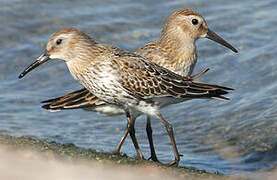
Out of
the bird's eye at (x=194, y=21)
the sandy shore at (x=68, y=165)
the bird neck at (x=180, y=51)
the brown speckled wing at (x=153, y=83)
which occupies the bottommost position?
the sandy shore at (x=68, y=165)

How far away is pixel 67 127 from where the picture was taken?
11.2 meters

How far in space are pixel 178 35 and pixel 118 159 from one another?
2.58 m

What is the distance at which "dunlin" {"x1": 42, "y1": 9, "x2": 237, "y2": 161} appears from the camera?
8.94 meters

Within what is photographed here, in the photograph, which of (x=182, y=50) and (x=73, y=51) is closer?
(x=73, y=51)

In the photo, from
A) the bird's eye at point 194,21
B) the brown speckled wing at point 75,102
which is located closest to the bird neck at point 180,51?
the bird's eye at point 194,21

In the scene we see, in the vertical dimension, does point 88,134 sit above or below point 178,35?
below

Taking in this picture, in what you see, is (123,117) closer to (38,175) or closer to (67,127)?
(67,127)

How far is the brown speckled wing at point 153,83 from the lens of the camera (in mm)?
8242

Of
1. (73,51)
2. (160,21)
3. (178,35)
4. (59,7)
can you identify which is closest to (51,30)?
(59,7)

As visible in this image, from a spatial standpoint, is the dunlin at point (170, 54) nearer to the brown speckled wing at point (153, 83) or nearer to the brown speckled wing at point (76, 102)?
the brown speckled wing at point (76, 102)

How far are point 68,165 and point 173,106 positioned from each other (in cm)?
614

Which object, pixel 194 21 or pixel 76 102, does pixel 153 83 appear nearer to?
pixel 76 102

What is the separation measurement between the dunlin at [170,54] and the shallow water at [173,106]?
124 cm

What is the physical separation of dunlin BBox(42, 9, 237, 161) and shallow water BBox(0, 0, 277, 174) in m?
1.24
